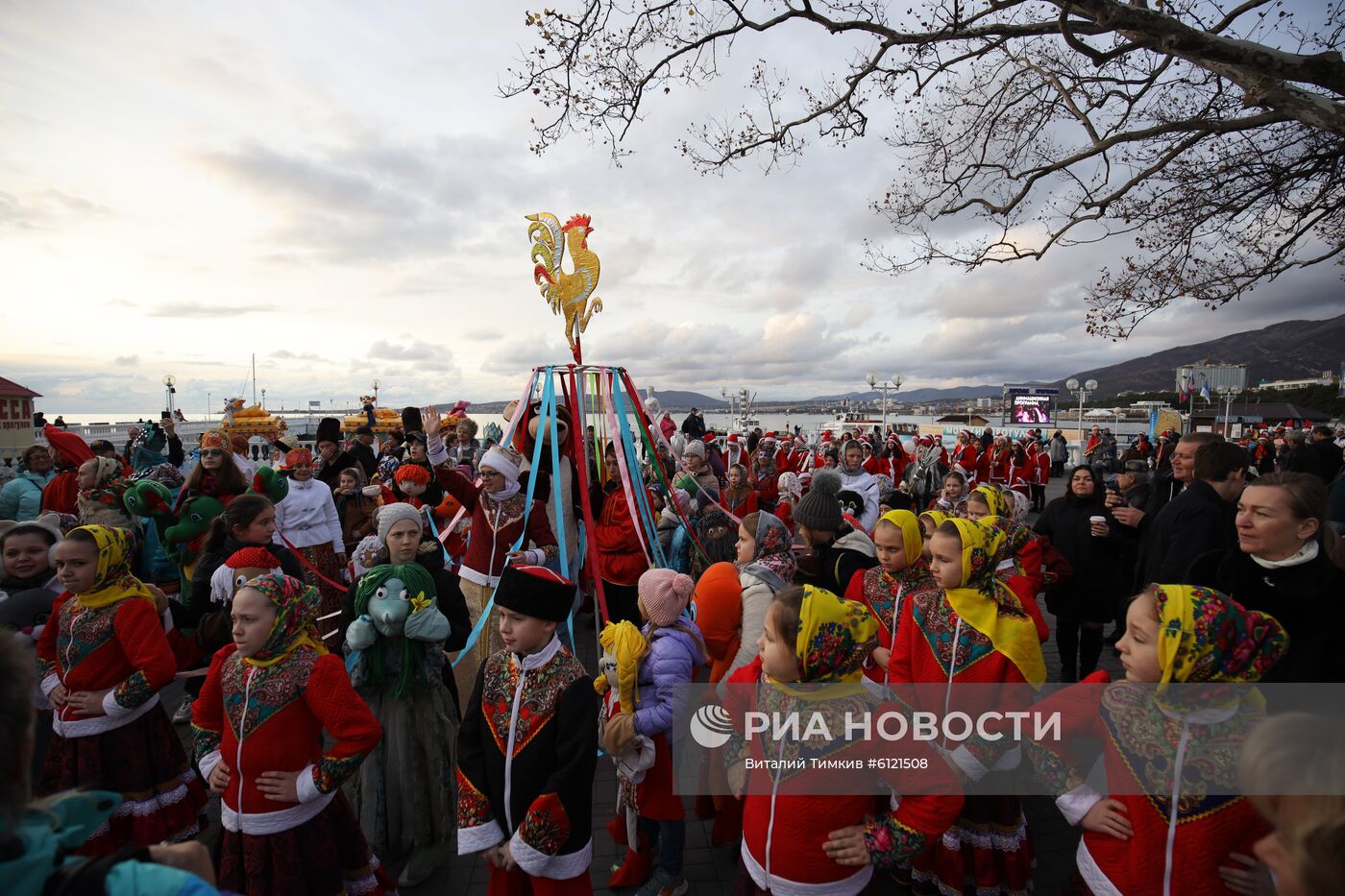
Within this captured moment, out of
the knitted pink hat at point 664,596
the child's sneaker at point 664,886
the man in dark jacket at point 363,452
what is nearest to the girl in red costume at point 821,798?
the knitted pink hat at point 664,596

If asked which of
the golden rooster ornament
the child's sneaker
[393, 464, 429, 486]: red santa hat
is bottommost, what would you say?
the child's sneaker

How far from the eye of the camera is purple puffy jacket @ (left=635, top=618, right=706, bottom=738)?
9.45 feet

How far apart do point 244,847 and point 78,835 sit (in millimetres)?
1778

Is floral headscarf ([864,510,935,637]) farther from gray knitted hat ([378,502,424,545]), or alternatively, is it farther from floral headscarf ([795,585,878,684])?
gray knitted hat ([378,502,424,545])

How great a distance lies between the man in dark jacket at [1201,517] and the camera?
3.69m

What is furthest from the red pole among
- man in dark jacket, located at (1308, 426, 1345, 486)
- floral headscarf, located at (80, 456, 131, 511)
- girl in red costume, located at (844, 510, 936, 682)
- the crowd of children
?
man in dark jacket, located at (1308, 426, 1345, 486)

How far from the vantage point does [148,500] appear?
196 inches

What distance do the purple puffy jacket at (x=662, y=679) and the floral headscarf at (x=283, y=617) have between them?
1.41 meters

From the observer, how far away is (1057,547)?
5.23 m

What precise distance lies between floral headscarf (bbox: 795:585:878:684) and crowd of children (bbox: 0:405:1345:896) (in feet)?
0.03

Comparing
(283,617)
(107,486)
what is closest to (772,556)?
(283,617)

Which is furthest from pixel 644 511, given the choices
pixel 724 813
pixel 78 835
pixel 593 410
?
pixel 78 835

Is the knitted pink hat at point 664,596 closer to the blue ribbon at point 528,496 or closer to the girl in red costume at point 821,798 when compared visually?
the girl in red costume at point 821,798

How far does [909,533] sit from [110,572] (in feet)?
13.6
